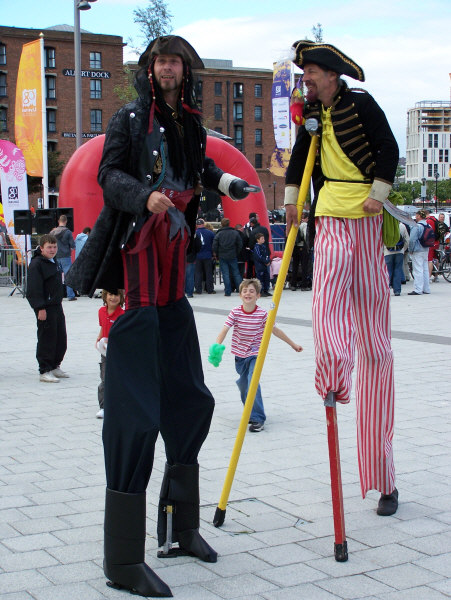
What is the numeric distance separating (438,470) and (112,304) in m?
2.90

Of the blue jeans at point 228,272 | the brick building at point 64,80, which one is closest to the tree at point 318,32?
the brick building at point 64,80

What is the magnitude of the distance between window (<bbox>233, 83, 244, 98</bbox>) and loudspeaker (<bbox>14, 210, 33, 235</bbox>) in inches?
2771

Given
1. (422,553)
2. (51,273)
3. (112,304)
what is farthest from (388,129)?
(51,273)

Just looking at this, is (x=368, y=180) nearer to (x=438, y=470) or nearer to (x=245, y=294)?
(x=438, y=470)

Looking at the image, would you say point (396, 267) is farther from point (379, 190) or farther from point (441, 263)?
point (379, 190)

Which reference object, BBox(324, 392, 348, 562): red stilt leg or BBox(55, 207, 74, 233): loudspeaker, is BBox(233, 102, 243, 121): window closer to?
BBox(55, 207, 74, 233): loudspeaker

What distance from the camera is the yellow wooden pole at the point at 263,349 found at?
3529mm

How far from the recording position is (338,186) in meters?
3.75

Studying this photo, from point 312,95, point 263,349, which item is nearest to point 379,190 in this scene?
point 312,95

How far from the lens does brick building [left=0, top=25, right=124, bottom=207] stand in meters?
66.2

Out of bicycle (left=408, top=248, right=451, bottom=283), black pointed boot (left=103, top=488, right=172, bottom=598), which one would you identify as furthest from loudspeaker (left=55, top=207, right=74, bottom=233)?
black pointed boot (left=103, top=488, right=172, bottom=598)

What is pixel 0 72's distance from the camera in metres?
66.4

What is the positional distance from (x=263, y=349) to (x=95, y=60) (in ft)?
229

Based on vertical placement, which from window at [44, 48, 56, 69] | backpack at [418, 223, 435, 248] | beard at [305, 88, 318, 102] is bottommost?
backpack at [418, 223, 435, 248]
